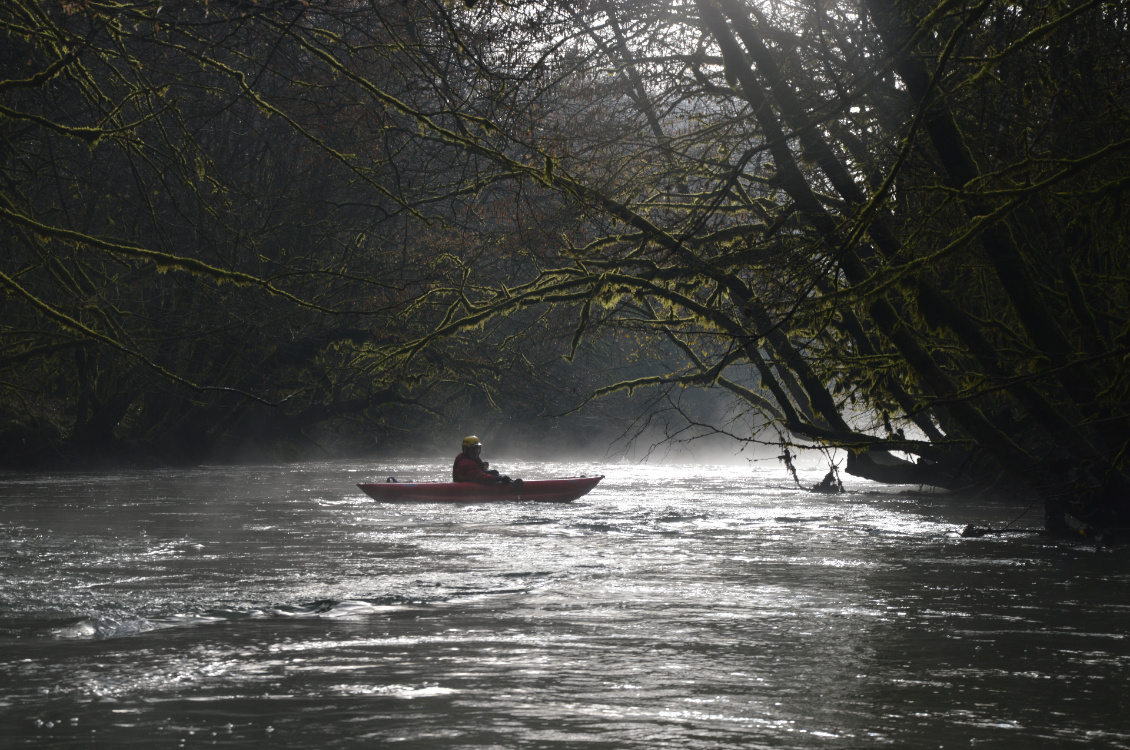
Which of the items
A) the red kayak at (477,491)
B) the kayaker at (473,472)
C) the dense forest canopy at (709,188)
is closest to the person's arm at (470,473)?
the kayaker at (473,472)

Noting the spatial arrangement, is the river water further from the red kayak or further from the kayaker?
the kayaker

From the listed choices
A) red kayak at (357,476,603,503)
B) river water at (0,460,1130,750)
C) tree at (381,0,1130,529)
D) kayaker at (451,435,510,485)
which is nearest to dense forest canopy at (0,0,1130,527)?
tree at (381,0,1130,529)

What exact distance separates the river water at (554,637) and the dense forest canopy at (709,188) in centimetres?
123

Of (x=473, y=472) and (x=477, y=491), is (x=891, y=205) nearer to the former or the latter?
(x=477, y=491)

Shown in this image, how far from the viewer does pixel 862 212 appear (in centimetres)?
557

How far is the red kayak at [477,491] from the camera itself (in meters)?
16.1

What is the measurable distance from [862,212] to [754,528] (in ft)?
24.8

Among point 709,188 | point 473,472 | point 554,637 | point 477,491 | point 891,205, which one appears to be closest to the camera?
point 554,637

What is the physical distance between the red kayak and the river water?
329 centimetres

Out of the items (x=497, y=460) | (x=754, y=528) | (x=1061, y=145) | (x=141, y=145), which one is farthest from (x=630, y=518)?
(x=497, y=460)

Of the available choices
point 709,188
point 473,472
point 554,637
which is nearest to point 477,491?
point 473,472

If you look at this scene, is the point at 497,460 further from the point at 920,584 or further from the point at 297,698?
the point at 297,698

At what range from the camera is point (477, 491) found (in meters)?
16.4

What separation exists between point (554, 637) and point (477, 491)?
34.7ft
